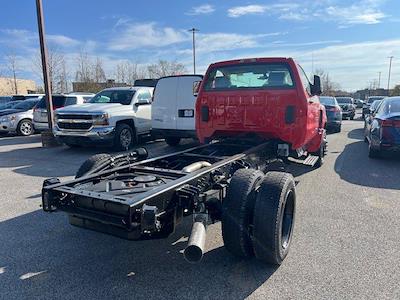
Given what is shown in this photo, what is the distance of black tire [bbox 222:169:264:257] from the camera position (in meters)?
3.14

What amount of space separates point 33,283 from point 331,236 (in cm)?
323

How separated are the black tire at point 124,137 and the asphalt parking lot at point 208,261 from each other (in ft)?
13.9

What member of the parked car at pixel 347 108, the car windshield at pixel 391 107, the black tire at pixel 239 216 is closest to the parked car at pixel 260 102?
the black tire at pixel 239 216

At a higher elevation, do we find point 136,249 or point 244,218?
point 244,218

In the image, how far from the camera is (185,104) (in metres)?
9.46

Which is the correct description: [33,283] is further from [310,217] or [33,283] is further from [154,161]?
[310,217]

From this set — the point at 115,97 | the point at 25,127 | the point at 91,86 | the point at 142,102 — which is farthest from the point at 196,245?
the point at 91,86

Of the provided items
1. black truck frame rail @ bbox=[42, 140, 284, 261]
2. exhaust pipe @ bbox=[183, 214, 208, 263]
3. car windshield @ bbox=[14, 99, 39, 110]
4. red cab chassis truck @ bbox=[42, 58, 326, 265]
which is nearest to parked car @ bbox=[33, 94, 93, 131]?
car windshield @ bbox=[14, 99, 39, 110]

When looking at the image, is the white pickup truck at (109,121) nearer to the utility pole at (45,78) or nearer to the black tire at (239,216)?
the utility pole at (45,78)

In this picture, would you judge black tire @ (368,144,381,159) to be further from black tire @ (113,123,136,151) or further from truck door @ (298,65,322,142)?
black tire @ (113,123,136,151)

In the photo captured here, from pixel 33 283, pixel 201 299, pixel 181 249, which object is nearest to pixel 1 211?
pixel 33 283

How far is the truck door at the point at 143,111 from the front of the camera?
10.4 metres

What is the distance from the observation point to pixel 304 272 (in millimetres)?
3213

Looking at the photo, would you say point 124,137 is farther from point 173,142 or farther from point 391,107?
point 391,107
